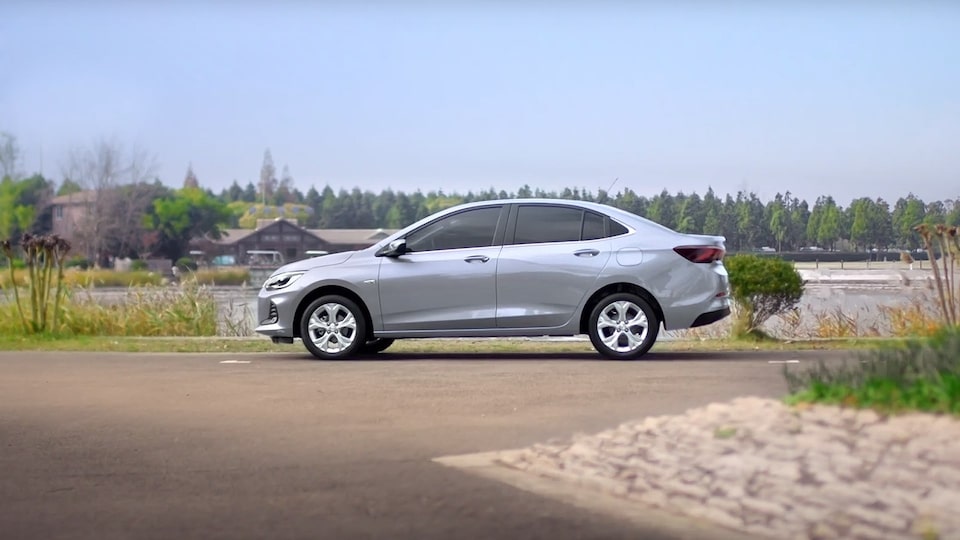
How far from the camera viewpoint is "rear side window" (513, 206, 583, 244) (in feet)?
37.7

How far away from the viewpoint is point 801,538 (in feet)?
14.4

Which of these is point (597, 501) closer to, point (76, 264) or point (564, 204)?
point (564, 204)

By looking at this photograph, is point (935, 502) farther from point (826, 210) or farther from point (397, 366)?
point (397, 366)

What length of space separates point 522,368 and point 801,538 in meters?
5.04

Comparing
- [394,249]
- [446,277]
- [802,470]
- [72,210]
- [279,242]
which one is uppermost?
[72,210]

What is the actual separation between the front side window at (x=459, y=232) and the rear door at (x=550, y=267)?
269mm

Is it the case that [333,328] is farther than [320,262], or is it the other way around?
[320,262]

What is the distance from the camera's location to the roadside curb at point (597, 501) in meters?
4.62

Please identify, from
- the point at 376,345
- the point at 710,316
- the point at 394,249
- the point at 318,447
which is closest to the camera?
the point at 318,447

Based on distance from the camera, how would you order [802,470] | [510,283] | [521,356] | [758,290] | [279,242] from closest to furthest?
[802,470], [510,283], [521,356], [758,290], [279,242]

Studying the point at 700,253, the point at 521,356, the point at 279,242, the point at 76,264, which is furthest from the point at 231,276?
the point at 700,253

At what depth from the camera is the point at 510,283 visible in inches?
450

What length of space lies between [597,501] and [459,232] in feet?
23.4

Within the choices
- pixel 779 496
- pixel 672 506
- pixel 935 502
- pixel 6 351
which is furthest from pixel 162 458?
pixel 6 351
